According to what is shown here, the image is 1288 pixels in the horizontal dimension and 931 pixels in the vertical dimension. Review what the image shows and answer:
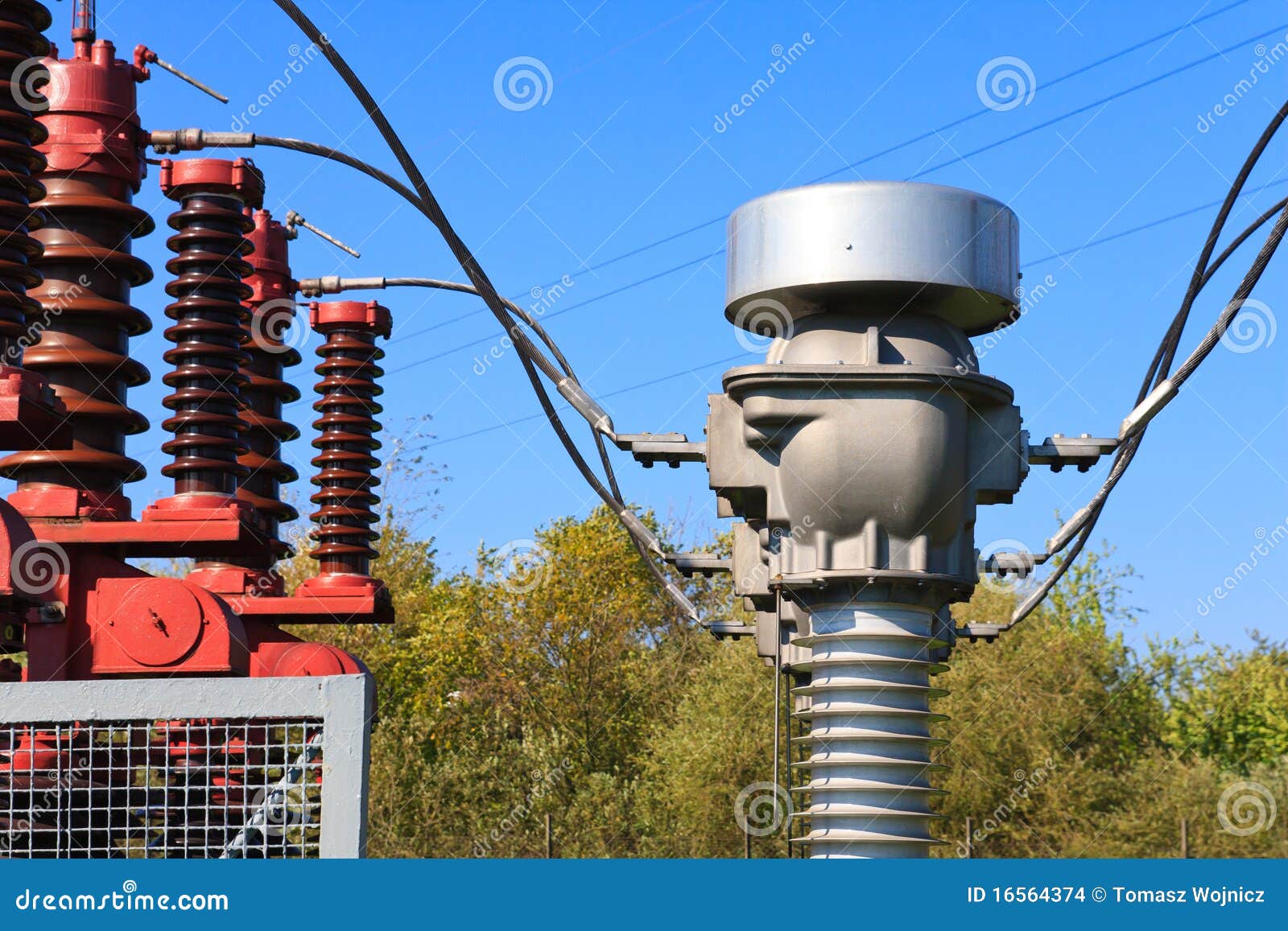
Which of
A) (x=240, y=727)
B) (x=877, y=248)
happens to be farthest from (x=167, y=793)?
(x=877, y=248)

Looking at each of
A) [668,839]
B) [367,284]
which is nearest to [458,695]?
[668,839]

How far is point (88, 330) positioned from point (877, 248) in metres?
4.23

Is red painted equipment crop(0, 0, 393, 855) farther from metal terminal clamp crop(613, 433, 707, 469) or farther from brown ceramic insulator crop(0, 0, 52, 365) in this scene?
metal terminal clamp crop(613, 433, 707, 469)

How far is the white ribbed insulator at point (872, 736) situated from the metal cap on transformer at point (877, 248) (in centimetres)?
97

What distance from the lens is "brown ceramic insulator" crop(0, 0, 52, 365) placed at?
254 inches

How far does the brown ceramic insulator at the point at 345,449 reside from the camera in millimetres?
10758

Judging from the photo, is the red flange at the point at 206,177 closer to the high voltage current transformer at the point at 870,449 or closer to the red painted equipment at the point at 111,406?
the red painted equipment at the point at 111,406

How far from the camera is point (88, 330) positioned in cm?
768

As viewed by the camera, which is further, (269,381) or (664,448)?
(269,381)

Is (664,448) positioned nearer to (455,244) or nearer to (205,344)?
(455,244)

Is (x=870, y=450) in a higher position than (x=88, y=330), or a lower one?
lower

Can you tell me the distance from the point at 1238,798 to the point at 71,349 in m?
22.8

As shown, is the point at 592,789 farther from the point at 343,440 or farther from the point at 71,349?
the point at 71,349

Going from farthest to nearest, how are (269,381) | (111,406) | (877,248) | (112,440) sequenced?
(269,381) → (112,440) → (111,406) → (877,248)
